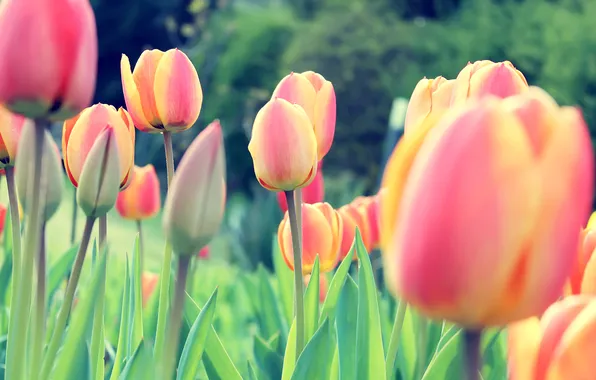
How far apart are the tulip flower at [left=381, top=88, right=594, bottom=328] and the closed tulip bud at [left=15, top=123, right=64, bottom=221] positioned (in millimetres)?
404

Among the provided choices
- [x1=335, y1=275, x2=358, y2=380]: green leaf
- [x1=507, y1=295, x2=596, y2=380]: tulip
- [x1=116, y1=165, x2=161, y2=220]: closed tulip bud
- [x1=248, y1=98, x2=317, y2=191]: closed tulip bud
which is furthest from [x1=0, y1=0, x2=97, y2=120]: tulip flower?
[x1=116, y1=165, x2=161, y2=220]: closed tulip bud

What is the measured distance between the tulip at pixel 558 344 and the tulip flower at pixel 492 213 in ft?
0.11

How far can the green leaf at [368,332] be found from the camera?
0.84m

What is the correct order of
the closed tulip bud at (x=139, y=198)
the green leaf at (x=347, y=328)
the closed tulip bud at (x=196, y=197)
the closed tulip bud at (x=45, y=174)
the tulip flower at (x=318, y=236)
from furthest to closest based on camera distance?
the closed tulip bud at (x=139, y=198), the tulip flower at (x=318, y=236), the green leaf at (x=347, y=328), the closed tulip bud at (x=45, y=174), the closed tulip bud at (x=196, y=197)

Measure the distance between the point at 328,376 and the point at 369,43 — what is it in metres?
7.25

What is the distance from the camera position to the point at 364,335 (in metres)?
0.88

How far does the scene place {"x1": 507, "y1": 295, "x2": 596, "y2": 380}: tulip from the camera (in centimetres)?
41

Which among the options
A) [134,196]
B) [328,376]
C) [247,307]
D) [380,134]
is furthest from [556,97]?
[328,376]

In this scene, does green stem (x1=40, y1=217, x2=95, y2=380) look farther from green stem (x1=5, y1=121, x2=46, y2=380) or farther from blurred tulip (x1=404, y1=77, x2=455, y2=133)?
blurred tulip (x1=404, y1=77, x2=455, y2=133)

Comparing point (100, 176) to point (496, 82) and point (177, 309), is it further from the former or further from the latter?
point (496, 82)

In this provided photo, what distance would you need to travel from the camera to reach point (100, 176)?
676 mm

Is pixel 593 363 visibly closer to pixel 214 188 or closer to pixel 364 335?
pixel 214 188

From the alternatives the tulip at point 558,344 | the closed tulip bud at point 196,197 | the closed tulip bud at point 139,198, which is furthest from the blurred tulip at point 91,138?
the closed tulip bud at point 139,198

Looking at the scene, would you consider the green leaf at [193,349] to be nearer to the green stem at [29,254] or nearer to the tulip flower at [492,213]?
the green stem at [29,254]
